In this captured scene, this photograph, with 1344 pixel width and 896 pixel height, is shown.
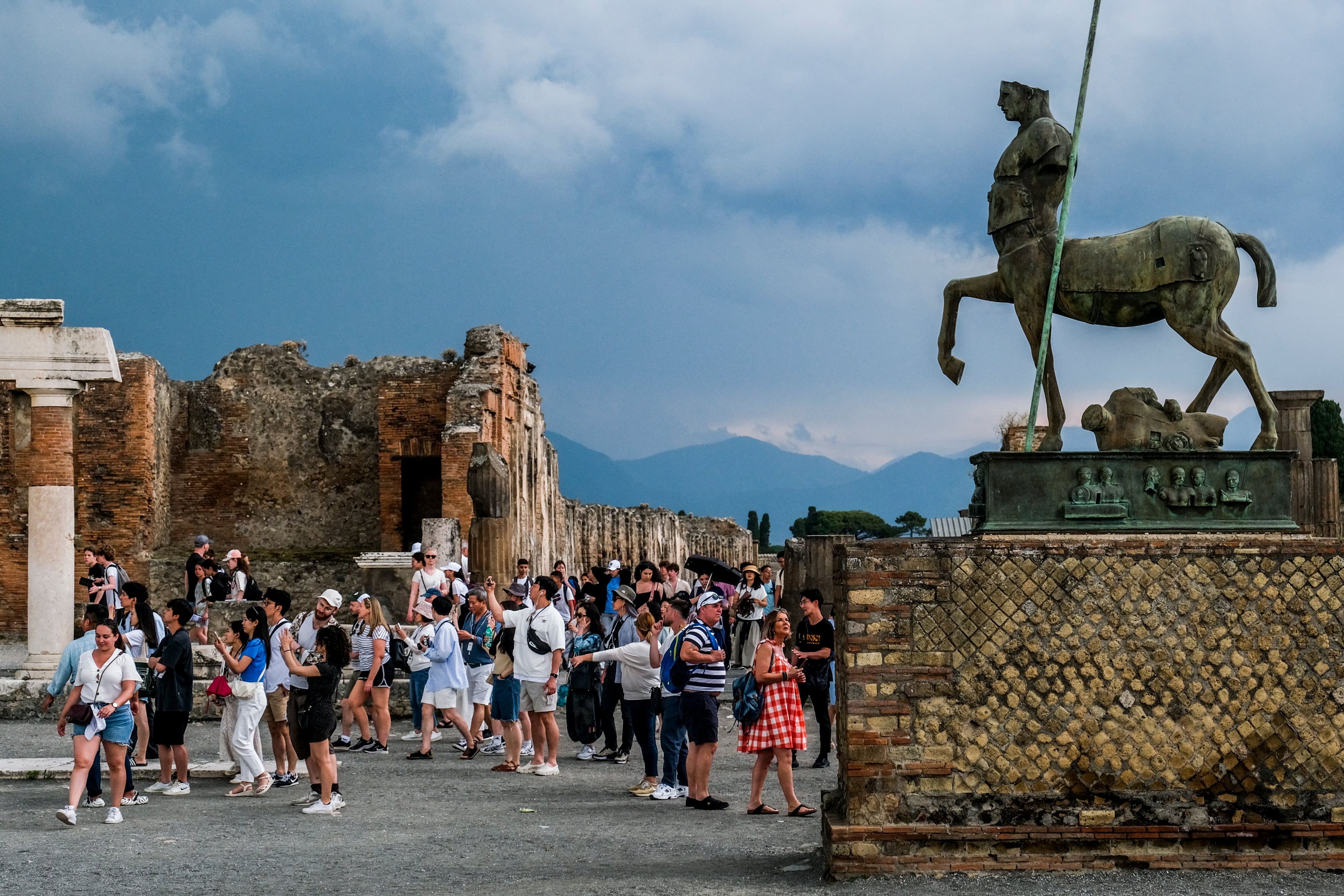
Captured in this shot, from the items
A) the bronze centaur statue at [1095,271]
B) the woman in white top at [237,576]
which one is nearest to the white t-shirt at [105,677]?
the bronze centaur statue at [1095,271]

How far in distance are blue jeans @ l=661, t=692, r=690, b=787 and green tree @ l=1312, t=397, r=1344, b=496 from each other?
4044cm

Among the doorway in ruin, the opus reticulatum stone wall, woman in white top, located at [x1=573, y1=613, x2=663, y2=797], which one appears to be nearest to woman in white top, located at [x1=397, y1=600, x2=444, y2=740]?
woman in white top, located at [x1=573, y1=613, x2=663, y2=797]

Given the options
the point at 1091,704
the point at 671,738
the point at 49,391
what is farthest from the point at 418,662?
the point at 1091,704

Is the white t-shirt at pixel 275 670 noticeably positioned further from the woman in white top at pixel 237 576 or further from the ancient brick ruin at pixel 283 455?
the ancient brick ruin at pixel 283 455

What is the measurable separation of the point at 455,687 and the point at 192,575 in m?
8.58

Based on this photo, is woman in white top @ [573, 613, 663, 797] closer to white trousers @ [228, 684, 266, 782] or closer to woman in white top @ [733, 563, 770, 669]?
white trousers @ [228, 684, 266, 782]

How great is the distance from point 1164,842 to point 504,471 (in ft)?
41.6

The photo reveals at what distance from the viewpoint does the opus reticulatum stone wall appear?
7848 millimetres

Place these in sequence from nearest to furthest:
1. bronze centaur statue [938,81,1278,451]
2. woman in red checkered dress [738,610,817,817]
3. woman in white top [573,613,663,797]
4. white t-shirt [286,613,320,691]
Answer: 1. bronze centaur statue [938,81,1278,451]
2. woman in red checkered dress [738,610,817,817]
3. woman in white top [573,613,663,797]
4. white t-shirt [286,613,320,691]

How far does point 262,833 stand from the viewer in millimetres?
9602

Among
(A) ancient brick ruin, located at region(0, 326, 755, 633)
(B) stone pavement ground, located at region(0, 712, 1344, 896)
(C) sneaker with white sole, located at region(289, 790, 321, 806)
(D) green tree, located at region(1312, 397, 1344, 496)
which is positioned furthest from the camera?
(D) green tree, located at region(1312, 397, 1344, 496)

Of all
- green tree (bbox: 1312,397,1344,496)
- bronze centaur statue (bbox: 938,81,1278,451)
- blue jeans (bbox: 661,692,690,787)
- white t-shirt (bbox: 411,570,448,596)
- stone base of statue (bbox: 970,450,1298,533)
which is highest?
green tree (bbox: 1312,397,1344,496)

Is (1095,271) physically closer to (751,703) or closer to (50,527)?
(751,703)

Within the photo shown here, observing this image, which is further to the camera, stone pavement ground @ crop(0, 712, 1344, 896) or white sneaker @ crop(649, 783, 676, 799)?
white sneaker @ crop(649, 783, 676, 799)
